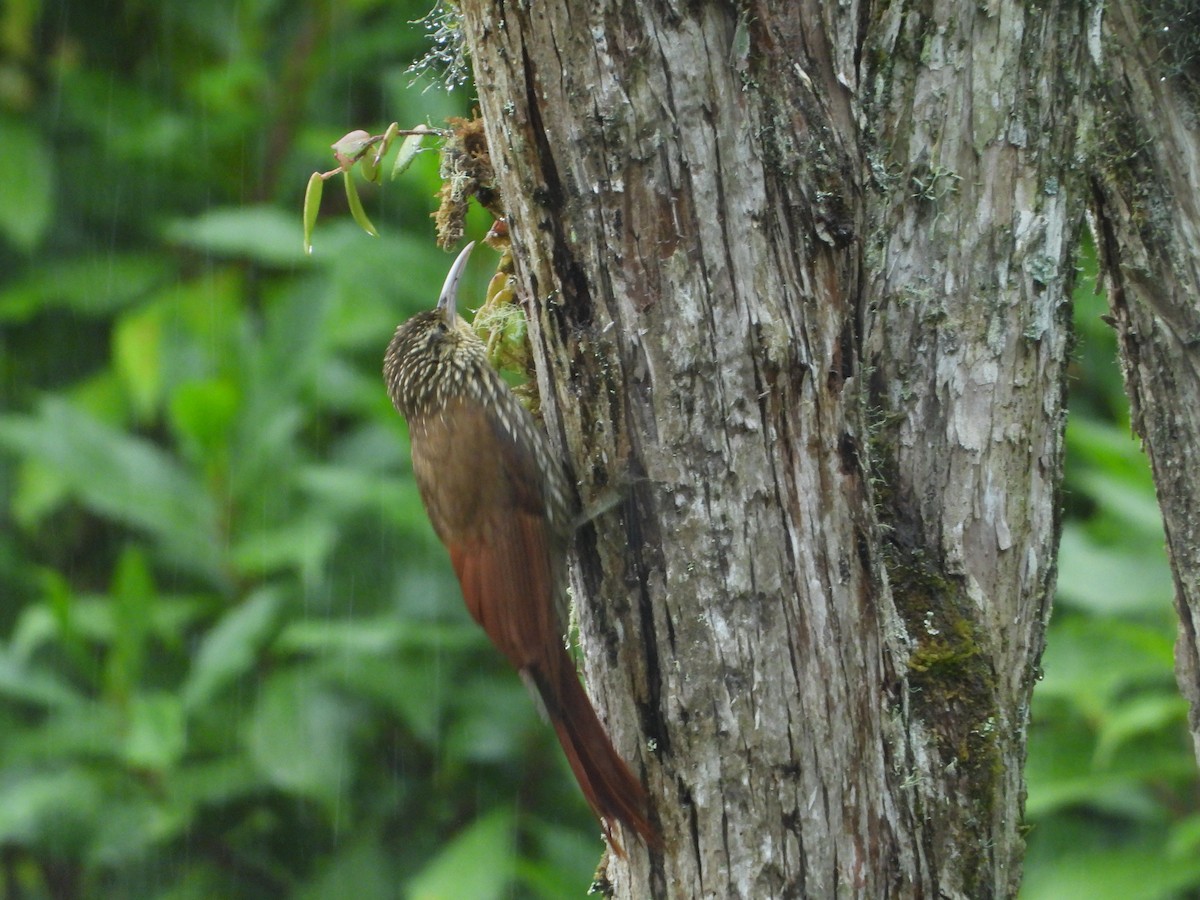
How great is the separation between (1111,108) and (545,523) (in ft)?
4.30

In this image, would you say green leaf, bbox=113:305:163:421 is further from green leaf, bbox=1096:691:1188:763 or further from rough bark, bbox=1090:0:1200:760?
rough bark, bbox=1090:0:1200:760

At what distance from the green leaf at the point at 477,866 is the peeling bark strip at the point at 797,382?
2.32 meters

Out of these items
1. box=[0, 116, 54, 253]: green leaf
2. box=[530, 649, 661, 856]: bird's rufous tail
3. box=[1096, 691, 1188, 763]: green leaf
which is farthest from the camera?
box=[0, 116, 54, 253]: green leaf

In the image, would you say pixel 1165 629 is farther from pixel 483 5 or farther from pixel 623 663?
pixel 483 5

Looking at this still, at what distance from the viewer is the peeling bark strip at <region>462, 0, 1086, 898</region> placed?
1.88 metres

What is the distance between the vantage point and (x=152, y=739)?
4.56 meters

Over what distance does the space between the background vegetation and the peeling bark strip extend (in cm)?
208

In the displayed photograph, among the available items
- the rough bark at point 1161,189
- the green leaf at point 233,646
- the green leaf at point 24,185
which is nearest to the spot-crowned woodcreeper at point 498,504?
the rough bark at point 1161,189

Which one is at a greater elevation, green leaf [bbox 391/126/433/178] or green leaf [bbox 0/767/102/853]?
green leaf [bbox 391/126/433/178]

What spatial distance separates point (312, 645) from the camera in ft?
14.8

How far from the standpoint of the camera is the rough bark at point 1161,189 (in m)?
2.41

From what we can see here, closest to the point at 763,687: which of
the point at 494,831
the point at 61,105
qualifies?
the point at 494,831

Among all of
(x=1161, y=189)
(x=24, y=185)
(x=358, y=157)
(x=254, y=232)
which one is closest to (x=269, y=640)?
(x=254, y=232)

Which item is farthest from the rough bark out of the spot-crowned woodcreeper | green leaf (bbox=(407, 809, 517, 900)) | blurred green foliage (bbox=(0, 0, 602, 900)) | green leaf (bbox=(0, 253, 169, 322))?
green leaf (bbox=(0, 253, 169, 322))
